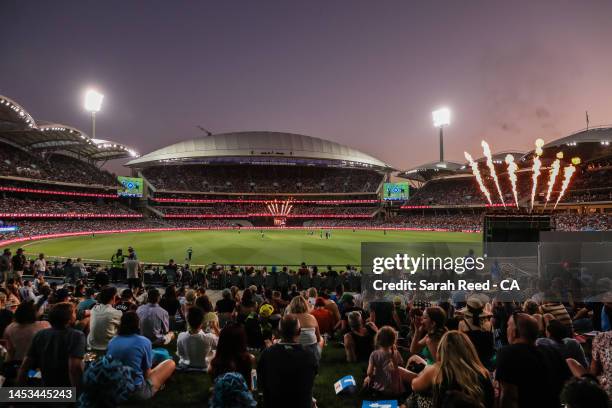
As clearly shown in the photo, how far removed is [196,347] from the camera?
6.33 metres

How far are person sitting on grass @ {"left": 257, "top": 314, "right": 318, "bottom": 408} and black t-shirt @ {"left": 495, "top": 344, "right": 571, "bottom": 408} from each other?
87.4 inches

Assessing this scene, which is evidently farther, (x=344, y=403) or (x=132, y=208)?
(x=132, y=208)

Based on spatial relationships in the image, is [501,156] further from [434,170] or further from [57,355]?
[57,355]

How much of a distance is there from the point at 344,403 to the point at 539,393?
289 cm

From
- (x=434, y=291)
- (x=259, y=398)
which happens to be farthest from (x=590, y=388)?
(x=434, y=291)

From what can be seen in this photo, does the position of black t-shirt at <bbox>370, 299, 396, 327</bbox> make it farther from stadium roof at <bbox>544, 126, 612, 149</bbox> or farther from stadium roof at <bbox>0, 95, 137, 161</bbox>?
stadium roof at <bbox>544, 126, 612, 149</bbox>

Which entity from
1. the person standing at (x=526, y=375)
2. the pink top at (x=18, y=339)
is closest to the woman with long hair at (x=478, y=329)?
the person standing at (x=526, y=375)

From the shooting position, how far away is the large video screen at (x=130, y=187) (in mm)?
93294

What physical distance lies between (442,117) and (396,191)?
85.0ft

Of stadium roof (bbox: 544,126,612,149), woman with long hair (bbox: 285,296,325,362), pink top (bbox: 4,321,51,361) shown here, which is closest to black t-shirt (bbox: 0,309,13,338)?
pink top (bbox: 4,321,51,361)

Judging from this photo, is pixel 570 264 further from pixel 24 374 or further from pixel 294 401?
pixel 24 374

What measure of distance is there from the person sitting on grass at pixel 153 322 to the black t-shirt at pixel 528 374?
6.80 metres

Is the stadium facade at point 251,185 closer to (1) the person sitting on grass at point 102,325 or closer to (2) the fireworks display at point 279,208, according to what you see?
(2) the fireworks display at point 279,208

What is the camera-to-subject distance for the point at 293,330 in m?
4.23
